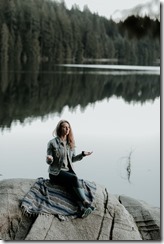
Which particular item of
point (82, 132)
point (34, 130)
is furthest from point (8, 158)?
point (82, 132)

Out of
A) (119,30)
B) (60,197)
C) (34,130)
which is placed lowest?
(60,197)

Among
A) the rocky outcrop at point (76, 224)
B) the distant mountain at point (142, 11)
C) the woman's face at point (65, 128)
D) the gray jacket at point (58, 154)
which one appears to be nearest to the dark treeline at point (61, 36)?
the distant mountain at point (142, 11)

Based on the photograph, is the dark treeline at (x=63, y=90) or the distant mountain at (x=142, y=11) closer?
the distant mountain at (x=142, y=11)

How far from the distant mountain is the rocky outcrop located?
2.36 metres

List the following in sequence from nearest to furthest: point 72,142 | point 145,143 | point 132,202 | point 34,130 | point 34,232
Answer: point 34,232
point 72,142
point 132,202
point 145,143
point 34,130

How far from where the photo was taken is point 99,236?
14.9 ft

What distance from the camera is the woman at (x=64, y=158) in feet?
15.7

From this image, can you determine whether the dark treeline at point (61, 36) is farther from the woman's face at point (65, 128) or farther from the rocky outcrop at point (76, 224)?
the rocky outcrop at point (76, 224)

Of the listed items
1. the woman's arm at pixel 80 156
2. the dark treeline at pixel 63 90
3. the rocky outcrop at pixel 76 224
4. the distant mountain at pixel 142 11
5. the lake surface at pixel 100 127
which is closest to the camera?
the rocky outcrop at pixel 76 224

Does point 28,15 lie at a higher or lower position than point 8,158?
higher

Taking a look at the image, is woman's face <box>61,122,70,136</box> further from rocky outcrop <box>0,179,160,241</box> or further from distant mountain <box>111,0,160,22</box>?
distant mountain <box>111,0,160,22</box>

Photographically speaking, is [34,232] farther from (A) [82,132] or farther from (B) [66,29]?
(B) [66,29]

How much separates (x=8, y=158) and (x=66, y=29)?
208 cm

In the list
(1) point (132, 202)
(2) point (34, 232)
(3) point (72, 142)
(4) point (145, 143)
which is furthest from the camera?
(4) point (145, 143)
